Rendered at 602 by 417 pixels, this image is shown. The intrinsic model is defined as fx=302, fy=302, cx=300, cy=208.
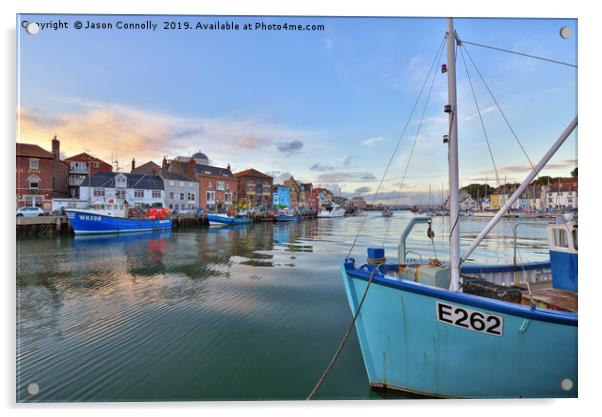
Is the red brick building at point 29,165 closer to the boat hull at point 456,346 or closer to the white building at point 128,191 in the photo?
the boat hull at point 456,346

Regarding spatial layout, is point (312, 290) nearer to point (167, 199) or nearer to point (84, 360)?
point (84, 360)

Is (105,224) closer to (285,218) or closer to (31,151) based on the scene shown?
(31,151)

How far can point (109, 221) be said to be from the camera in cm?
1416

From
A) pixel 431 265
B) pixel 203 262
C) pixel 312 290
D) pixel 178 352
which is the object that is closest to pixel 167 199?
pixel 203 262

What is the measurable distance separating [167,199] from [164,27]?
677 inches

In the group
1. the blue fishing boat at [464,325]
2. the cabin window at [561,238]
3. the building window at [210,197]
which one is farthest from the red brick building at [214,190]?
the cabin window at [561,238]

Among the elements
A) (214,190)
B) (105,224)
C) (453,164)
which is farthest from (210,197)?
(453,164)

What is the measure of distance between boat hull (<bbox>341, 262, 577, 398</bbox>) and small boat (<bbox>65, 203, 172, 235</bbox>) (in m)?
13.2

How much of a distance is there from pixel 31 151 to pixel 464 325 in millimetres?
4445

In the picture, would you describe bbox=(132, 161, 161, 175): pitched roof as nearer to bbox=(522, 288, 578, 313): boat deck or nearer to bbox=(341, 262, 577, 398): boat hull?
bbox=(341, 262, 577, 398): boat hull
